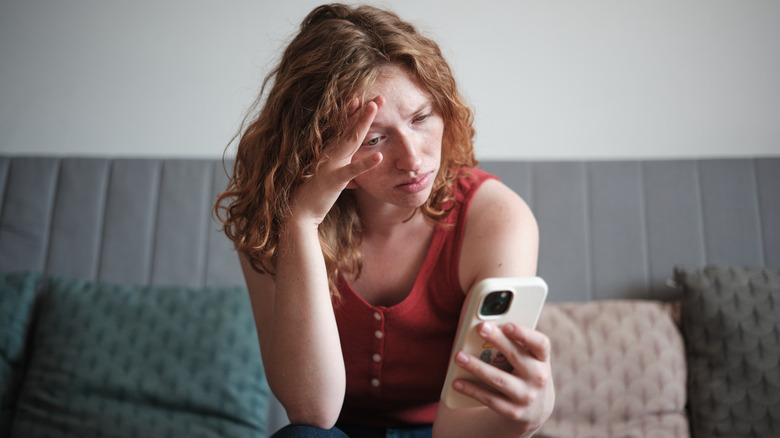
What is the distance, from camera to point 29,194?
173 cm

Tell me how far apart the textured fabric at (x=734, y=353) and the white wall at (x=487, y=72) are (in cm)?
62

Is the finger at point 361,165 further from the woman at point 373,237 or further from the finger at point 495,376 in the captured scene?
the finger at point 495,376

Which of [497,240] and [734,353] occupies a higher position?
[497,240]

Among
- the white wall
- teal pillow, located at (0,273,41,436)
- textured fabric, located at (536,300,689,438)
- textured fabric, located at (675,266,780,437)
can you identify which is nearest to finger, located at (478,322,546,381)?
textured fabric, located at (536,300,689,438)

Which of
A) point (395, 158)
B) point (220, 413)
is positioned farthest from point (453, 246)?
point (220, 413)

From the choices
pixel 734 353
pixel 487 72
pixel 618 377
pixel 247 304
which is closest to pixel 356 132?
pixel 247 304

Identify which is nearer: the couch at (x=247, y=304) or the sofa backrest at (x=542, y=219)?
the couch at (x=247, y=304)

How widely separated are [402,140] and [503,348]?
34 centimetres

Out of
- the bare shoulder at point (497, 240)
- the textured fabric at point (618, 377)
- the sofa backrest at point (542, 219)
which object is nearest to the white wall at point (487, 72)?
the sofa backrest at point (542, 219)

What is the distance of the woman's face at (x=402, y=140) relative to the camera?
814 millimetres

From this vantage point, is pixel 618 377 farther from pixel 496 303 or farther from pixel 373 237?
pixel 496 303

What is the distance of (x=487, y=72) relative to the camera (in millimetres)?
1941

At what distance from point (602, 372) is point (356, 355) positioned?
29.7 inches

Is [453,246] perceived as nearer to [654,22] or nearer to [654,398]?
[654,398]
